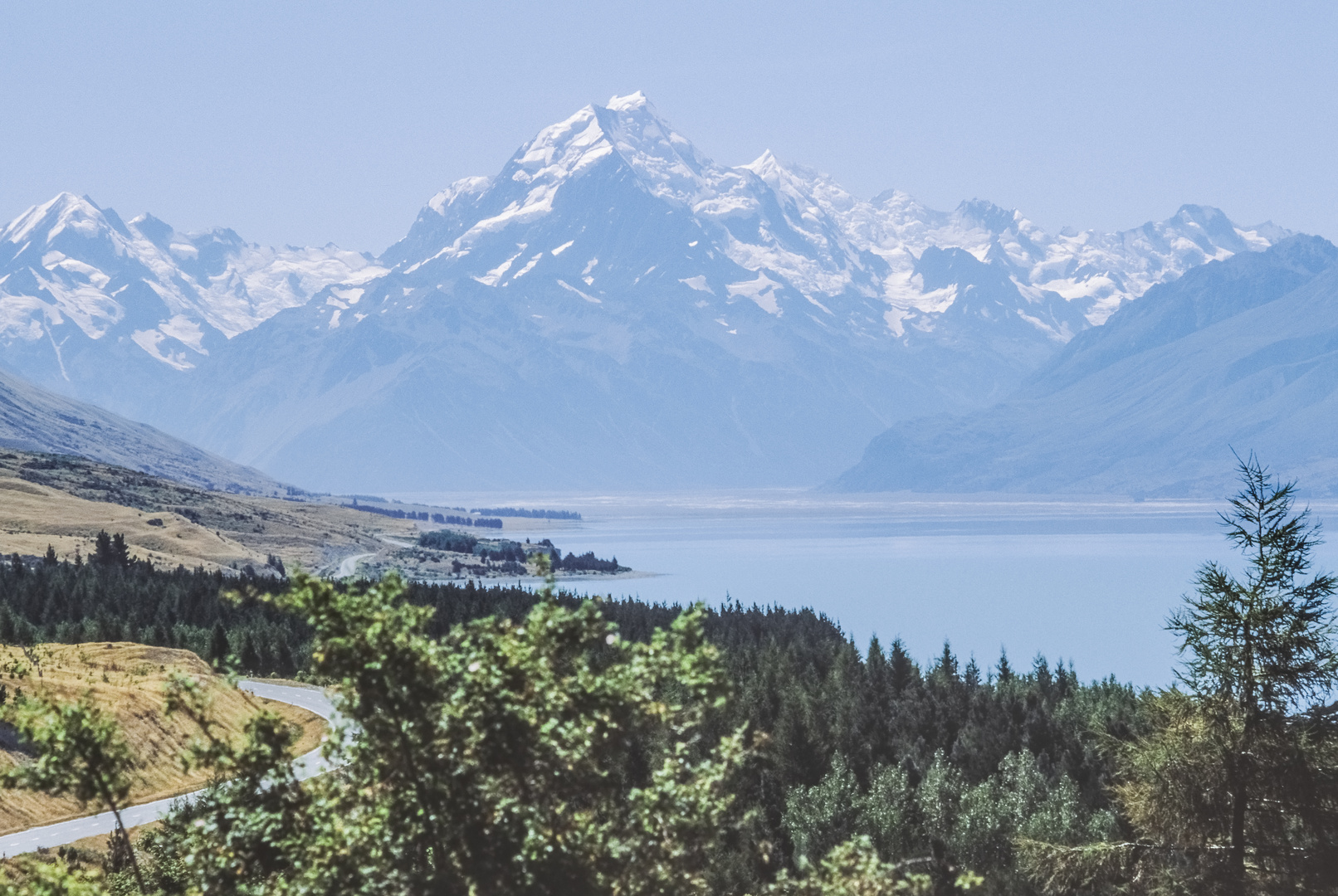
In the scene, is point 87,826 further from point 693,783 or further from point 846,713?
point 846,713

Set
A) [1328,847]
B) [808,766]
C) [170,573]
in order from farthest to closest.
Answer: [170,573], [808,766], [1328,847]

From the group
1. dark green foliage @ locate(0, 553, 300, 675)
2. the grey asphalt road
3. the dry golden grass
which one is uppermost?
dark green foliage @ locate(0, 553, 300, 675)

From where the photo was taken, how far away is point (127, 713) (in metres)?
71.9

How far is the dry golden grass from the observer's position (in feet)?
207

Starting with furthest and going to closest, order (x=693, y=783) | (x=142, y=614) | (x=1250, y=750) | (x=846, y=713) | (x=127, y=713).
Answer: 1. (x=142, y=614)
2. (x=846, y=713)
3. (x=127, y=713)
4. (x=1250, y=750)
5. (x=693, y=783)

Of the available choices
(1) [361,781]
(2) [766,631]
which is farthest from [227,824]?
(2) [766,631]

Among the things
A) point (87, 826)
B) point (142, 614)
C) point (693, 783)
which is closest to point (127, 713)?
point (87, 826)

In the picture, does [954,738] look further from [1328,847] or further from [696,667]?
[696,667]

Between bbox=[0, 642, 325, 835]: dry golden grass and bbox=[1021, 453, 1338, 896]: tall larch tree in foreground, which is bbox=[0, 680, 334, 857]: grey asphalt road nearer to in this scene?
bbox=[0, 642, 325, 835]: dry golden grass

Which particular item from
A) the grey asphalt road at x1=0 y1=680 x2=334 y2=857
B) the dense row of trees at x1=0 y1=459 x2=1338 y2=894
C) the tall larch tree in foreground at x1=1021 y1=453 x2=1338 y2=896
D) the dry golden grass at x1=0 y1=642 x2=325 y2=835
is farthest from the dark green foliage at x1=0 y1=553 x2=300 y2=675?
the tall larch tree in foreground at x1=1021 y1=453 x2=1338 y2=896

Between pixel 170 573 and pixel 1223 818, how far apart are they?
176m

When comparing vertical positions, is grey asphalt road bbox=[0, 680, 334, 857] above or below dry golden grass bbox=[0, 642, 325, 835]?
below

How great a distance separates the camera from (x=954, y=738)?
90.9 metres

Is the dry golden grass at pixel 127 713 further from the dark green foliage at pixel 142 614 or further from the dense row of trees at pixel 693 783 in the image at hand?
the dense row of trees at pixel 693 783
